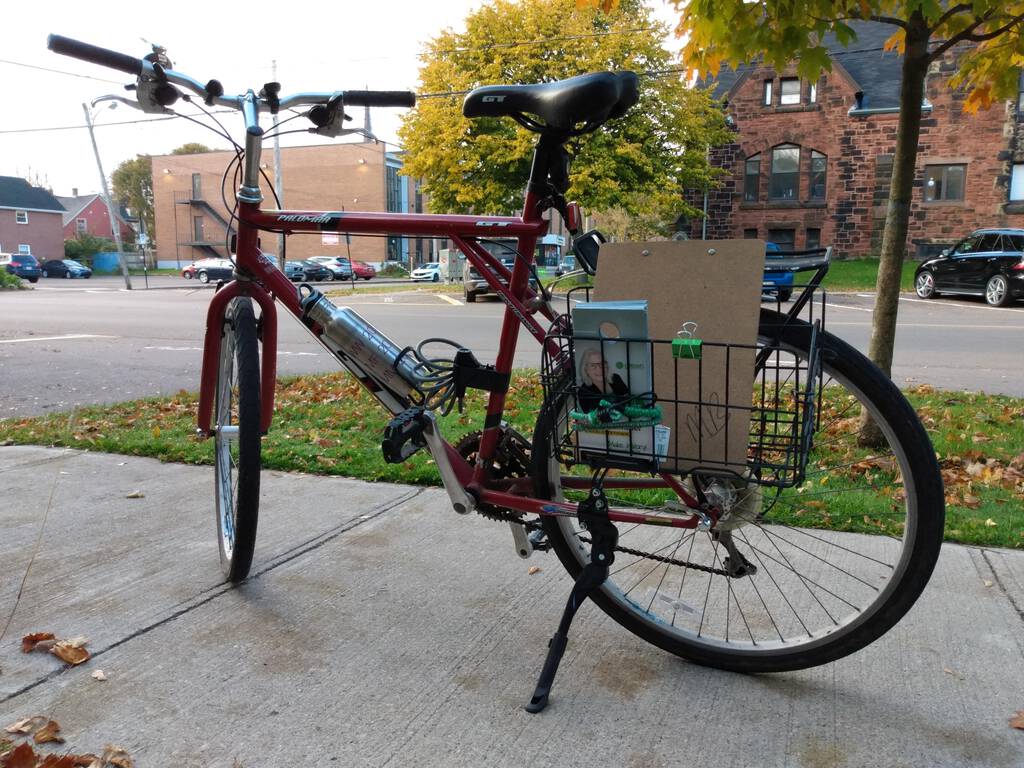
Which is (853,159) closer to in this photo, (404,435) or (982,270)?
(982,270)

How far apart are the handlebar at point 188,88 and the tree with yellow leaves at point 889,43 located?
1.82 m

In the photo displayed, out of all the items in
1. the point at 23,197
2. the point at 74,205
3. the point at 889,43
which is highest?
the point at 74,205

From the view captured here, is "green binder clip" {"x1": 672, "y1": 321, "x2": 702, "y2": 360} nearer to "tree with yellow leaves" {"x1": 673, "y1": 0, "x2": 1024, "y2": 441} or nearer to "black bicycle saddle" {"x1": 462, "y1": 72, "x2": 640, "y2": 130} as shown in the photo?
"black bicycle saddle" {"x1": 462, "y1": 72, "x2": 640, "y2": 130}

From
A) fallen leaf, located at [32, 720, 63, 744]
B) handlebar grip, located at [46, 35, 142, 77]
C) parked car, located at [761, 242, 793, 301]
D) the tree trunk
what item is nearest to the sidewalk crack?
fallen leaf, located at [32, 720, 63, 744]

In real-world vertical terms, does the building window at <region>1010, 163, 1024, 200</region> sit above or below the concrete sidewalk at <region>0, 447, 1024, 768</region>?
above

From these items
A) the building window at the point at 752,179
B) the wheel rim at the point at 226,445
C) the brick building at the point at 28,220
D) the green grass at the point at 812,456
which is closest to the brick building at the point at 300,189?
the brick building at the point at 28,220

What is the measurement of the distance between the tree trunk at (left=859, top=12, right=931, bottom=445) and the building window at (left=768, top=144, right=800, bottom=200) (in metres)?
26.5

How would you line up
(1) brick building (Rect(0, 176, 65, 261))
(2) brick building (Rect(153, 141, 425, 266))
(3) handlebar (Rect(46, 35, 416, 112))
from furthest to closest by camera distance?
(1) brick building (Rect(0, 176, 65, 261)) < (2) brick building (Rect(153, 141, 425, 266)) < (3) handlebar (Rect(46, 35, 416, 112))

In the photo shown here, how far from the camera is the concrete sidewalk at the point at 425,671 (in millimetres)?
1973

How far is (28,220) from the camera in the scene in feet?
198

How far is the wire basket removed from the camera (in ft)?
6.53

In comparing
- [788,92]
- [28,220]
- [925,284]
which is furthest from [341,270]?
[28,220]

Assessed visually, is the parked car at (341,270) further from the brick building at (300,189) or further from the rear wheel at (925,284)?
the rear wheel at (925,284)

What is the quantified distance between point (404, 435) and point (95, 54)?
1599 mm
